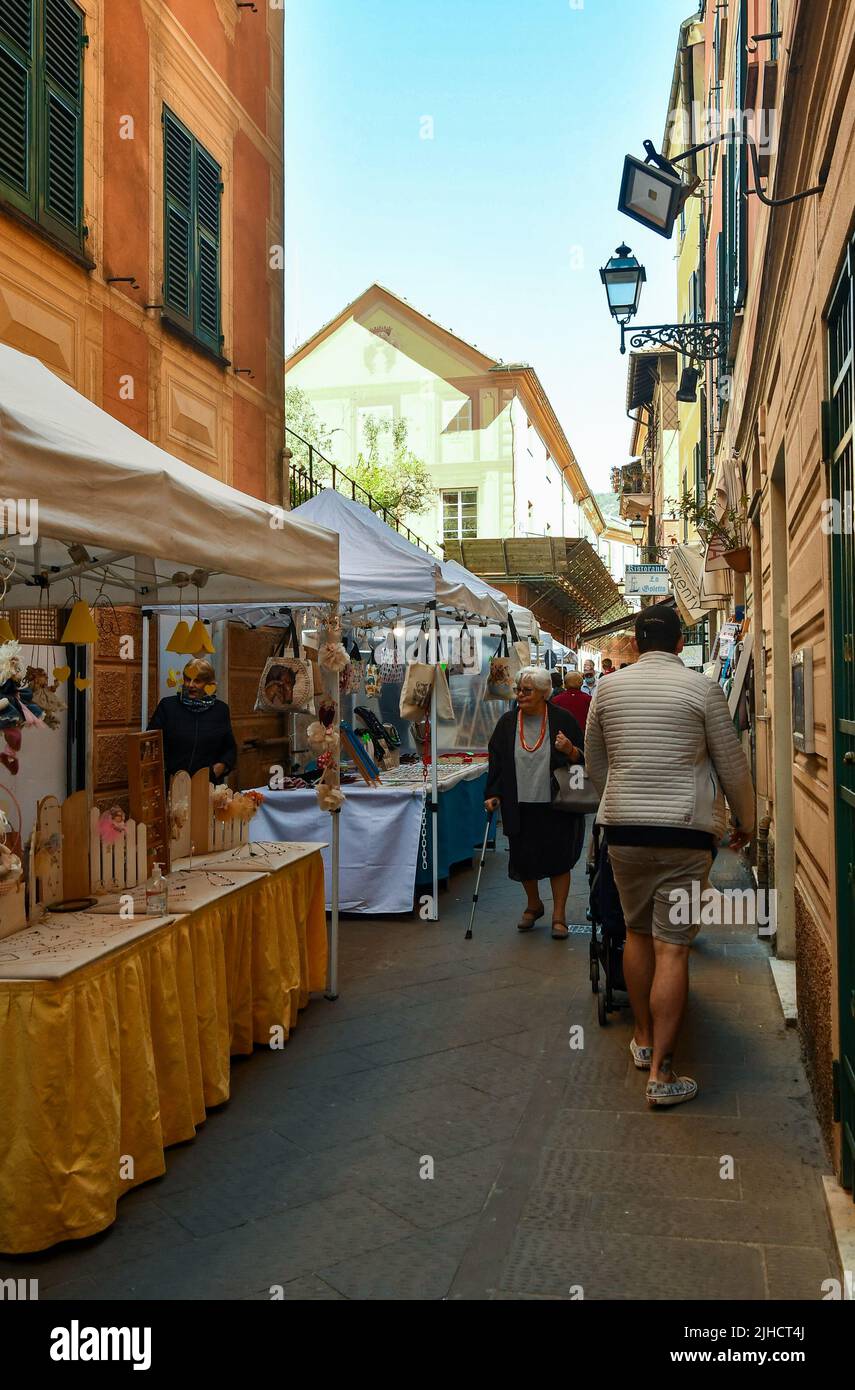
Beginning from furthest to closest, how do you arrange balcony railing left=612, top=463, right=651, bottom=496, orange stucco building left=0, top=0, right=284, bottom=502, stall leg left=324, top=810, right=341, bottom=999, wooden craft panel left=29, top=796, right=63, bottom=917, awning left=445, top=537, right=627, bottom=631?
balcony railing left=612, top=463, right=651, bottom=496 → awning left=445, top=537, right=627, bottom=631 → orange stucco building left=0, top=0, right=284, bottom=502 → stall leg left=324, top=810, right=341, bottom=999 → wooden craft panel left=29, top=796, right=63, bottom=917

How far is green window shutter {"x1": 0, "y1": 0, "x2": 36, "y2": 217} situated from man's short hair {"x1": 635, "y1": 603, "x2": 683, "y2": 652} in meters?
4.98

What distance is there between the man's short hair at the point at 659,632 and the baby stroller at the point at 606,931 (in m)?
1.05

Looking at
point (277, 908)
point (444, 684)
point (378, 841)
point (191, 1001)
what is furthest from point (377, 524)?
point (191, 1001)

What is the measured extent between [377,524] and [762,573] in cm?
305

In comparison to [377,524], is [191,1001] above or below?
below

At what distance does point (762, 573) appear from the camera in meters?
8.06

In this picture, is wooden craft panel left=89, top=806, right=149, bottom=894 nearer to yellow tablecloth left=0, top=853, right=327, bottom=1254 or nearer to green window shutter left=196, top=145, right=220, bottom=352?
yellow tablecloth left=0, top=853, right=327, bottom=1254

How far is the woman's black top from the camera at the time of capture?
25.1 feet

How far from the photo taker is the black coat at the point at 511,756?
7641mm

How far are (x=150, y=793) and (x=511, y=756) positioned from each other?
3.44 metres

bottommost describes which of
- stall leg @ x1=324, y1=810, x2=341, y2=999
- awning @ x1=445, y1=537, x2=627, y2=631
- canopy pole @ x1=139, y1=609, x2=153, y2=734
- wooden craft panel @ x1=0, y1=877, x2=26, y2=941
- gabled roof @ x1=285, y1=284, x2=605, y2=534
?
stall leg @ x1=324, y1=810, x2=341, y2=999

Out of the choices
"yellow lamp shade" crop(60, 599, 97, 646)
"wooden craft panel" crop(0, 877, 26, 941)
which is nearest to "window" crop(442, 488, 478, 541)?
"yellow lamp shade" crop(60, 599, 97, 646)

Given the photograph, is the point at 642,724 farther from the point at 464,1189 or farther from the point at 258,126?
the point at 258,126

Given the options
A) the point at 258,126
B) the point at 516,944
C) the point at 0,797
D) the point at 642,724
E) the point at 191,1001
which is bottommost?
the point at 516,944
